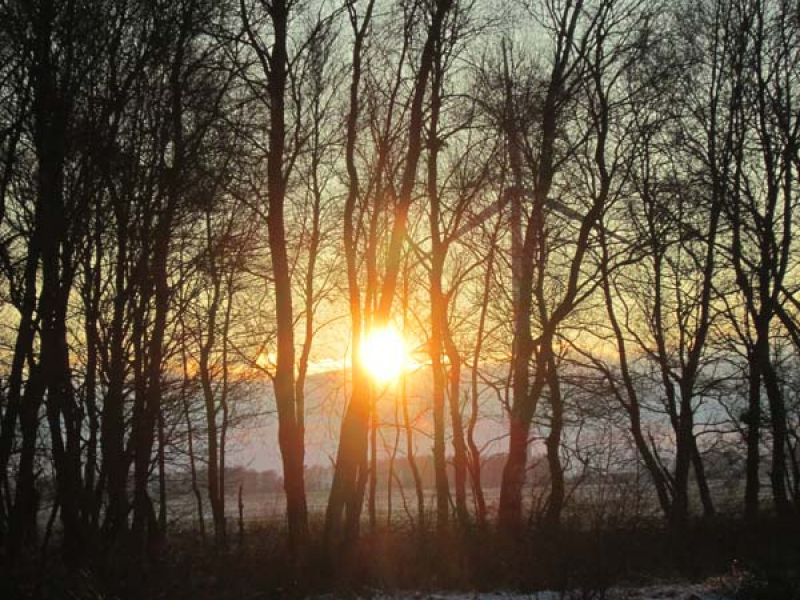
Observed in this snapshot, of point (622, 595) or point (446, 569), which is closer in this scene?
point (622, 595)

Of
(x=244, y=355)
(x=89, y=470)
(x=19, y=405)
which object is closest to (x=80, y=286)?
(x=89, y=470)

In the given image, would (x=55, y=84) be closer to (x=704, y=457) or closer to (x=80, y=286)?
(x=80, y=286)

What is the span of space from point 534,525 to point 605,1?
10736mm

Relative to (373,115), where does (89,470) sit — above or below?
below

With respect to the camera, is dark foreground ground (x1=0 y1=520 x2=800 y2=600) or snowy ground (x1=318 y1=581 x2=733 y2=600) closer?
dark foreground ground (x1=0 y1=520 x2=800 y2=600)

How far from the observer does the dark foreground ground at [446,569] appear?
10.3 m

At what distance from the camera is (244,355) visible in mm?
28922

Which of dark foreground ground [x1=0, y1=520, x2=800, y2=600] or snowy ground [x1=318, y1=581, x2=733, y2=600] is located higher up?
dark foreground ground [x1=0, y1=520, x2=800, y2=600]

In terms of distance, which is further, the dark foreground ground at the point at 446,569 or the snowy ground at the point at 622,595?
the snowy ground at the point at 622,595

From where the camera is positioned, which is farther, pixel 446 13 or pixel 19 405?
pixel 446 13

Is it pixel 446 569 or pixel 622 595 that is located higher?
pixel 446 569

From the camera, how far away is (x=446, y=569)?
13211 millimetres

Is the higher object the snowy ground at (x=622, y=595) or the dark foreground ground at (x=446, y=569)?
the dark foreground ground at (x=446, y=569)

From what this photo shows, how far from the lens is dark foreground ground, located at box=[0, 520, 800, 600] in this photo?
404 inches
